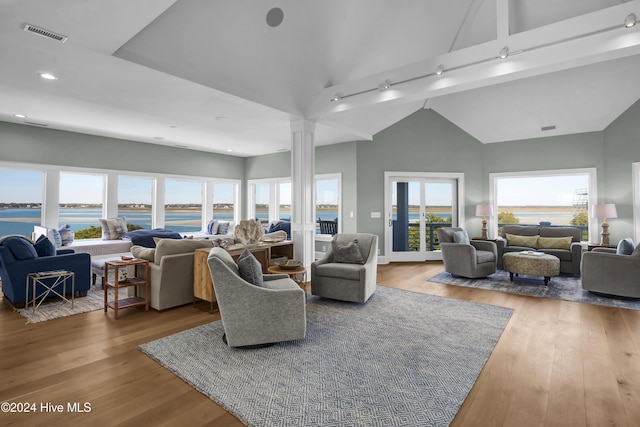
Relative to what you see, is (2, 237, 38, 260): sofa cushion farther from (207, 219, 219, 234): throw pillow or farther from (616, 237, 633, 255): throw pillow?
(616, 237, 633, 255): throw pillow

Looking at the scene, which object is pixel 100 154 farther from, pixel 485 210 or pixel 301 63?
pixel 485 210

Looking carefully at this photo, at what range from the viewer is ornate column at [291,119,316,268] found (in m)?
5.45

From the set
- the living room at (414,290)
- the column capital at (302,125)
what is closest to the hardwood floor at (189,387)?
the living room at (414,290)

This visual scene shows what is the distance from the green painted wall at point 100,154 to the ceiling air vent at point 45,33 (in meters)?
4.39

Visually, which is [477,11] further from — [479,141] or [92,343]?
[92,343]

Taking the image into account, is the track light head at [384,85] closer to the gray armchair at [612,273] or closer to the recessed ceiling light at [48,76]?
the gray armchair at [612,273]

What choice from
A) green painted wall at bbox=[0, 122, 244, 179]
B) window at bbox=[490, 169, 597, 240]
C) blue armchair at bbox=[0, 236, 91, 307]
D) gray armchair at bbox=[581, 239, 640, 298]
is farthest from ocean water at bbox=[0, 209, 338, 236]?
gray armchair at bbox=[581, 239, 640, 298]

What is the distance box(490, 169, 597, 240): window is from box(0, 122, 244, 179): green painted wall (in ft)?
23.6

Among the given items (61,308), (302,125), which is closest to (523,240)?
(302,125)

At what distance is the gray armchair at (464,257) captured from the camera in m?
5.67

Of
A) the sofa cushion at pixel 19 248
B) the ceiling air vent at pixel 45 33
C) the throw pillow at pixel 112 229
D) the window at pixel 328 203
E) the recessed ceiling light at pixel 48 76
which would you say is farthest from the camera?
the window at pixel 328 203

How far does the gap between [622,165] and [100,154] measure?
1049 cm

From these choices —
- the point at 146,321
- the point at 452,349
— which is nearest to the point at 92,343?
the point at 146,321

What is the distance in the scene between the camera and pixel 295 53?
459cm
